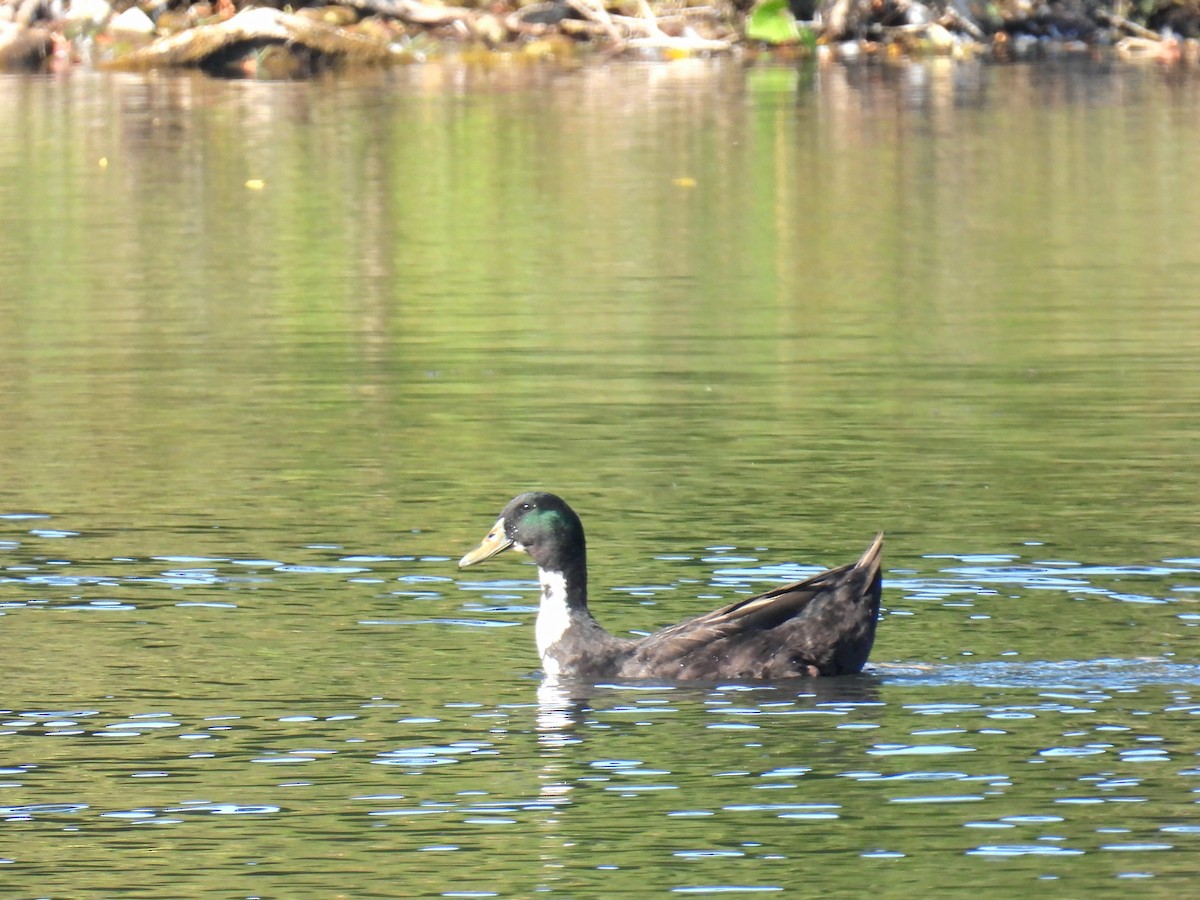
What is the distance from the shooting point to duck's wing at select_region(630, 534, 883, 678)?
10227 mm

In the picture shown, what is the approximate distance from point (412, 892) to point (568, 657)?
2.76 m

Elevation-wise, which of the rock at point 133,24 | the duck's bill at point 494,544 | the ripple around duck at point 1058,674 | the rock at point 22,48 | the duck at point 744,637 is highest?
the rock at point 133,24

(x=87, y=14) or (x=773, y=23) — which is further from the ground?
(x=87, y=14)

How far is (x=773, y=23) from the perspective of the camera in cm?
5575

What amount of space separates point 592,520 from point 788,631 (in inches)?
134

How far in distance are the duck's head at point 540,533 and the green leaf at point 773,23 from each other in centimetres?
4557

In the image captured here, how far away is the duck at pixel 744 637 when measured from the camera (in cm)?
1023

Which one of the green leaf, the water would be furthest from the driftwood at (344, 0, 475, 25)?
the water

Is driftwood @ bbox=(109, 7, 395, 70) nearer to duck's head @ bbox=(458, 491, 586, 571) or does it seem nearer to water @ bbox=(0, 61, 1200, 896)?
water @ bbox=(0, 61, 1200, 896)

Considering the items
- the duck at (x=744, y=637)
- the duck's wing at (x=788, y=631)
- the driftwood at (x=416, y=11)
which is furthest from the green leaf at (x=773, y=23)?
the duck's wing at (x=788, y=631)

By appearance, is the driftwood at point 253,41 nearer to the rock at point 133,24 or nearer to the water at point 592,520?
the rock at point 133,24

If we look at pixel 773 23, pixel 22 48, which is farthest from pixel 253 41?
pixel 773 23

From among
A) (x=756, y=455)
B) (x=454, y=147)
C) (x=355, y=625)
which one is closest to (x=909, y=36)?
(x=454, y=147)

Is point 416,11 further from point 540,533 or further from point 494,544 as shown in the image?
point 540,533
